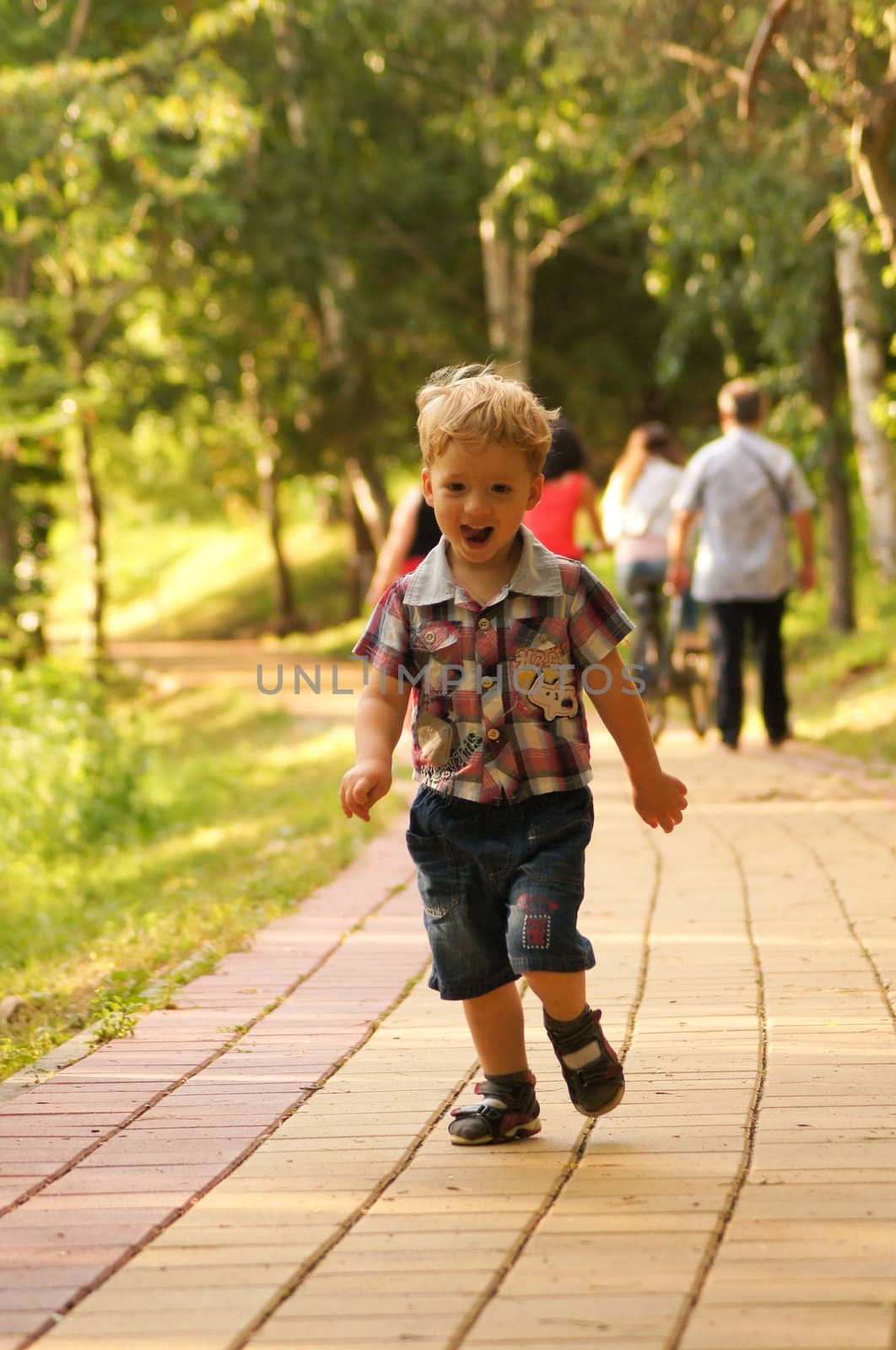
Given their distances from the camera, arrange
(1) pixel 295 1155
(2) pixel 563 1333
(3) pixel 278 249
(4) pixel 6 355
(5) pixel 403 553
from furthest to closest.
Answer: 1. (3) pixel 278 249
2. (4) pixel 6 355
3. (5) pixel 403 553
4. (1) pixel 295 1155
5. (2) pixel 563 1333

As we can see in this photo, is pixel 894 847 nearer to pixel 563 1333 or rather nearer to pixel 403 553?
pixel 403 553

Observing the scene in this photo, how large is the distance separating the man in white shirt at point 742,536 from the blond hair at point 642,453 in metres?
1.27

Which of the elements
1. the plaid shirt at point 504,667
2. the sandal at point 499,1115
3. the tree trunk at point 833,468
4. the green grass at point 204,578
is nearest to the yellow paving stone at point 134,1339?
the sandal at point 499,1115

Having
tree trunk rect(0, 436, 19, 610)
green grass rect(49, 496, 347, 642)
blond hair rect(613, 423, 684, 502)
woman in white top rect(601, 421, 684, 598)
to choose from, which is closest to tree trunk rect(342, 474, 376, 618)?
green grass rect(49, 496, 347, 642)

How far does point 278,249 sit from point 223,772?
1472 cm

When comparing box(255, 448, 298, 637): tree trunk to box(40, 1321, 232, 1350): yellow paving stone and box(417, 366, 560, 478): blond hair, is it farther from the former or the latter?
box(40, 1321, 232, 1350): yellow paving stone

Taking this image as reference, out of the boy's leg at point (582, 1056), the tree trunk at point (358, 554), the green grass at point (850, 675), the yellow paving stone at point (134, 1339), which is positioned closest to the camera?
the yellow paving stone at point (134, 1339)

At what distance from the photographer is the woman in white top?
11805 mm

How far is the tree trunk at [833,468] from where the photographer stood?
17.9m

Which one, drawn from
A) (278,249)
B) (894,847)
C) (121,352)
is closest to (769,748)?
(894,847)

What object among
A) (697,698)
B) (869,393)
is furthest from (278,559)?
(697,698)

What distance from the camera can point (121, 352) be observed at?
98.3 feet

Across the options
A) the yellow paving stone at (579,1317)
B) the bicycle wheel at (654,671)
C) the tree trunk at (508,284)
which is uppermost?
the tree trunk at (508,284)

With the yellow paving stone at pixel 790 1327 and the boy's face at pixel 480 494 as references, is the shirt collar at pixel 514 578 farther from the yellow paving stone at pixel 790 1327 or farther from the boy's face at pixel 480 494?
the yellow paving stone at pixel 790 1327
